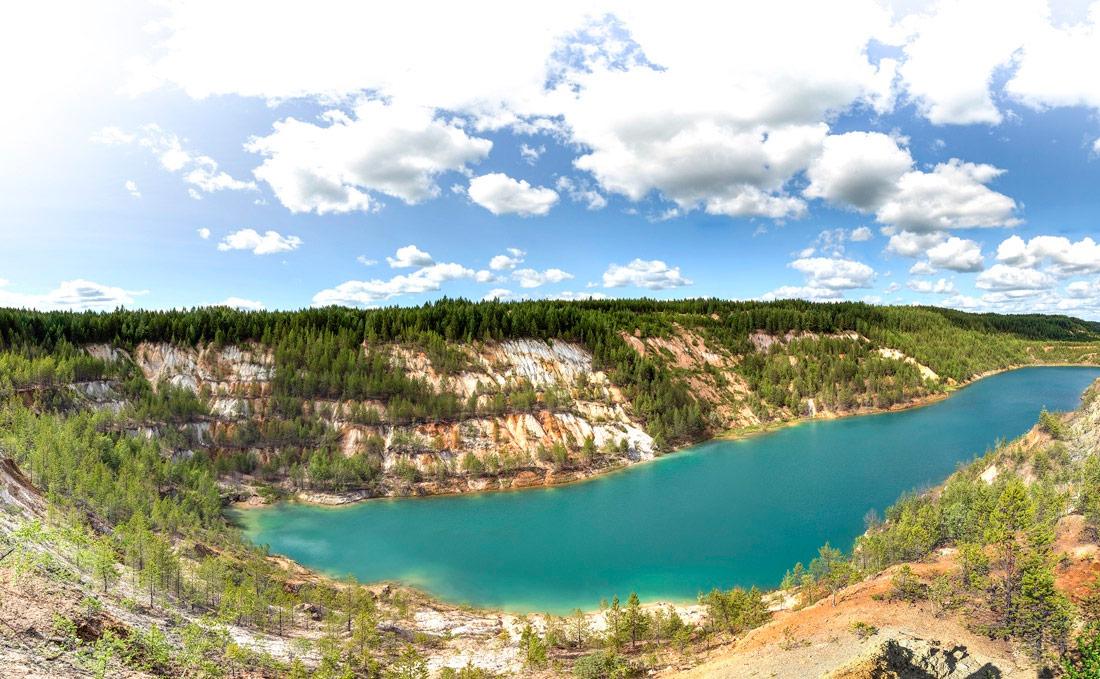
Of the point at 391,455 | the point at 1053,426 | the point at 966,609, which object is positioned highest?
the point at 1053,426

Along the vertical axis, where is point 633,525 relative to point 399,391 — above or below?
below

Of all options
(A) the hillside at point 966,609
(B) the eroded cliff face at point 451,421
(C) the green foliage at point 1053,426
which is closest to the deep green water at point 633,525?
(B) the eroded cliff face at point 451,421

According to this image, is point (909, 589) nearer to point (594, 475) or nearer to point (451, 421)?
point (594, 475)

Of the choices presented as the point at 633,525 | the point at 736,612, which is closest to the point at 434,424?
the point at 633,525

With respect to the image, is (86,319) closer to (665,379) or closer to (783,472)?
(665,379)

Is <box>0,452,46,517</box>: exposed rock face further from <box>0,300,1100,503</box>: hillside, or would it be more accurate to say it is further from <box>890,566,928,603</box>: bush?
<box>890,566,928,603</box>: bush

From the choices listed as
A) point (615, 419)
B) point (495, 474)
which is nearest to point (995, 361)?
point (615, 419)

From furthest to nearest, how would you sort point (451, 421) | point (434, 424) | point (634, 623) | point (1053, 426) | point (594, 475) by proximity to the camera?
point (451, 421), point (434, 424), point (594, 475), point (1053, 426), point (634, 623)
